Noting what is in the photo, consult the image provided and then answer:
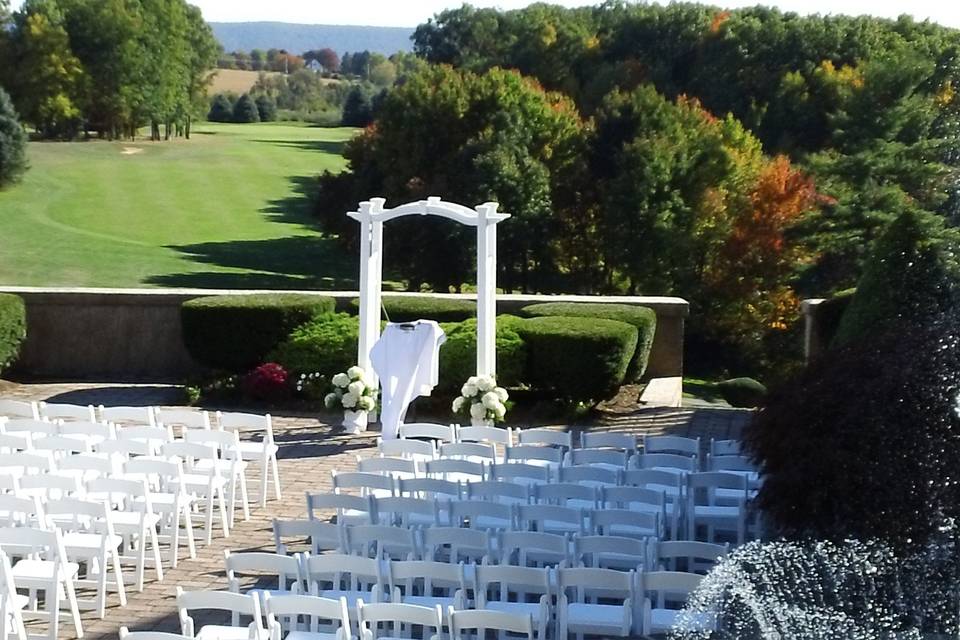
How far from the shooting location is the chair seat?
841 cm

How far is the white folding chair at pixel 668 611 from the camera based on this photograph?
8.14 m

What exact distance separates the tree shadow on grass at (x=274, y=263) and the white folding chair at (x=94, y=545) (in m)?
35.0

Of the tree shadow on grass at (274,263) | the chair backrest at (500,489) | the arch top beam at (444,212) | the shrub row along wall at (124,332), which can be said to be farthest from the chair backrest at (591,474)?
the tree shadow on grass at (274,263)

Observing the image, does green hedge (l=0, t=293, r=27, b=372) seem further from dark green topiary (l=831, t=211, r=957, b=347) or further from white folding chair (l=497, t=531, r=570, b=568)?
dark green topiary (l=831, t=211, r=957, b=347)

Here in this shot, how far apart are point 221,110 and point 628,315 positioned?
279 feet

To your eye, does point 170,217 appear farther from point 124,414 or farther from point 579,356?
point 124,414

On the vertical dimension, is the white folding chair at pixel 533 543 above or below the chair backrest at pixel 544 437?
above

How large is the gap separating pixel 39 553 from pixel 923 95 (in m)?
30.3

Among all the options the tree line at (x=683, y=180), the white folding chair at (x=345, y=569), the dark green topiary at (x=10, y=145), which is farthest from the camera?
the dark green topiary at (x=10, y=145)

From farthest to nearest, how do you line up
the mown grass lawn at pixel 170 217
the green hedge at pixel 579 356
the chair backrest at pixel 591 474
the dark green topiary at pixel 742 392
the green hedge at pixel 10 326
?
1. the mown grass lawn at pixel 170 217
2. the dark green topiary at pixel 742 392
3. the green hedge at pixel 10 326
4. the green hedge at pixel 579 356
5. the chair backrest at pixel 591 474

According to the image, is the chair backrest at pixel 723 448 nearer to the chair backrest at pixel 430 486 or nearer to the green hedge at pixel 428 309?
the chair backrest at pixel 430 486

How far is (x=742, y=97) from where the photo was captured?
48031 millimetres

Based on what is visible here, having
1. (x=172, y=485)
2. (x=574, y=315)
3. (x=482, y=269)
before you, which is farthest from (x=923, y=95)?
(x=172, y=485)

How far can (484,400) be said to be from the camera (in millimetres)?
16000
